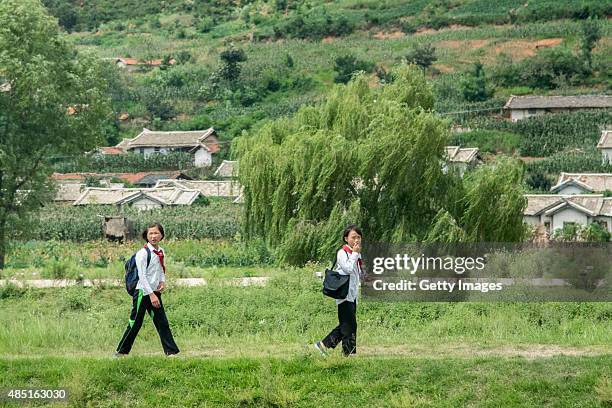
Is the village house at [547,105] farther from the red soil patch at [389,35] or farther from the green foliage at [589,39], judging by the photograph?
the red soil patch at [389,35]

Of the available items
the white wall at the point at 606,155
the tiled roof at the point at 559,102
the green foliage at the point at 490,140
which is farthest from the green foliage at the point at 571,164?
the tiled roof at the point at 559,102

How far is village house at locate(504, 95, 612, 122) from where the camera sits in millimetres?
64875

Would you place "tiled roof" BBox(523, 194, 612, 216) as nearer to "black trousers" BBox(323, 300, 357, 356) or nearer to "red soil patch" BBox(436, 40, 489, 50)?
"red soil patch" BBox(436, 40, 489, 50)

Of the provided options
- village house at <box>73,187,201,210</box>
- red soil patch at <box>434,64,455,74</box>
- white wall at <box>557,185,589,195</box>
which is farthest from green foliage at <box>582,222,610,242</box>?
red soil patch at <box>434,64,455,74</box>

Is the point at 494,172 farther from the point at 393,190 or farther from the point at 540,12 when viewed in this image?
the point at 540,12

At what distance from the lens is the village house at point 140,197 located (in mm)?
52375

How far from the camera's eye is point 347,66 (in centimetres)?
7344

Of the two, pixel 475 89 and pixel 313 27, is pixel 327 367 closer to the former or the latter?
pixel 475 89

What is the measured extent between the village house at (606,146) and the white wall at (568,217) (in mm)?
10852

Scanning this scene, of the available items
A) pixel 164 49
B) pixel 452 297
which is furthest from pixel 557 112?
pixel 452 297

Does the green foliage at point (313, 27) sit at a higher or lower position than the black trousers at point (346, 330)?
lower

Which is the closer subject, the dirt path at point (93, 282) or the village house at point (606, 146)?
the dirt path at point (93, 282)

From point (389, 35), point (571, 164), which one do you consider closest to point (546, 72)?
point (571, 164)

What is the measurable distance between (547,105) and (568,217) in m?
19.1
